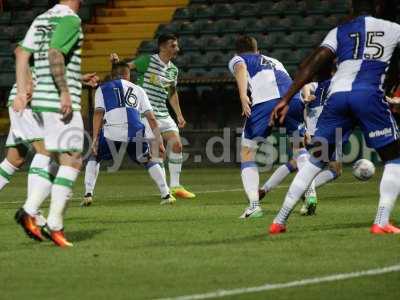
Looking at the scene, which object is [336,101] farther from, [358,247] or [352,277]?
[352,277]

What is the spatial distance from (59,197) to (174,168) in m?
6.66

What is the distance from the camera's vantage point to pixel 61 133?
866 cm

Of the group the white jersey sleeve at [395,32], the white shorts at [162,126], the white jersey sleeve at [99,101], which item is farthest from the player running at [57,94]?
the white shorts at [162,126]

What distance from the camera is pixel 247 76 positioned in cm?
1156

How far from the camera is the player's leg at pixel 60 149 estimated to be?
28.4 feet

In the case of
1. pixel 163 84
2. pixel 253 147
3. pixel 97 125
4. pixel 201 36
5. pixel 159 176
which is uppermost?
pixel 253 147

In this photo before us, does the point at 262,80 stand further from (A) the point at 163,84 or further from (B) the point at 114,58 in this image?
(A) the point at 163,84

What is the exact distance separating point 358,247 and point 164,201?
5558 millimetres

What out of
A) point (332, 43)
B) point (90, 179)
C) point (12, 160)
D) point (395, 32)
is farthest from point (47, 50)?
point (90, 179)

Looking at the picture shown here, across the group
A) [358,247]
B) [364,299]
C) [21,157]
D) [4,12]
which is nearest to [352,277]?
[364,299]

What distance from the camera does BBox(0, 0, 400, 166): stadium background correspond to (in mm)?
22562

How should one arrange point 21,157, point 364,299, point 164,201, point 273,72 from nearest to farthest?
point 364,299
point 21,157
point 273,72
point 164,201

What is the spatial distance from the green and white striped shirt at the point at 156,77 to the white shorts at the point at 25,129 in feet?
16.5

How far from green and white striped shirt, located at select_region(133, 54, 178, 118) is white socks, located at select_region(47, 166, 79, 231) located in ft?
21.5
